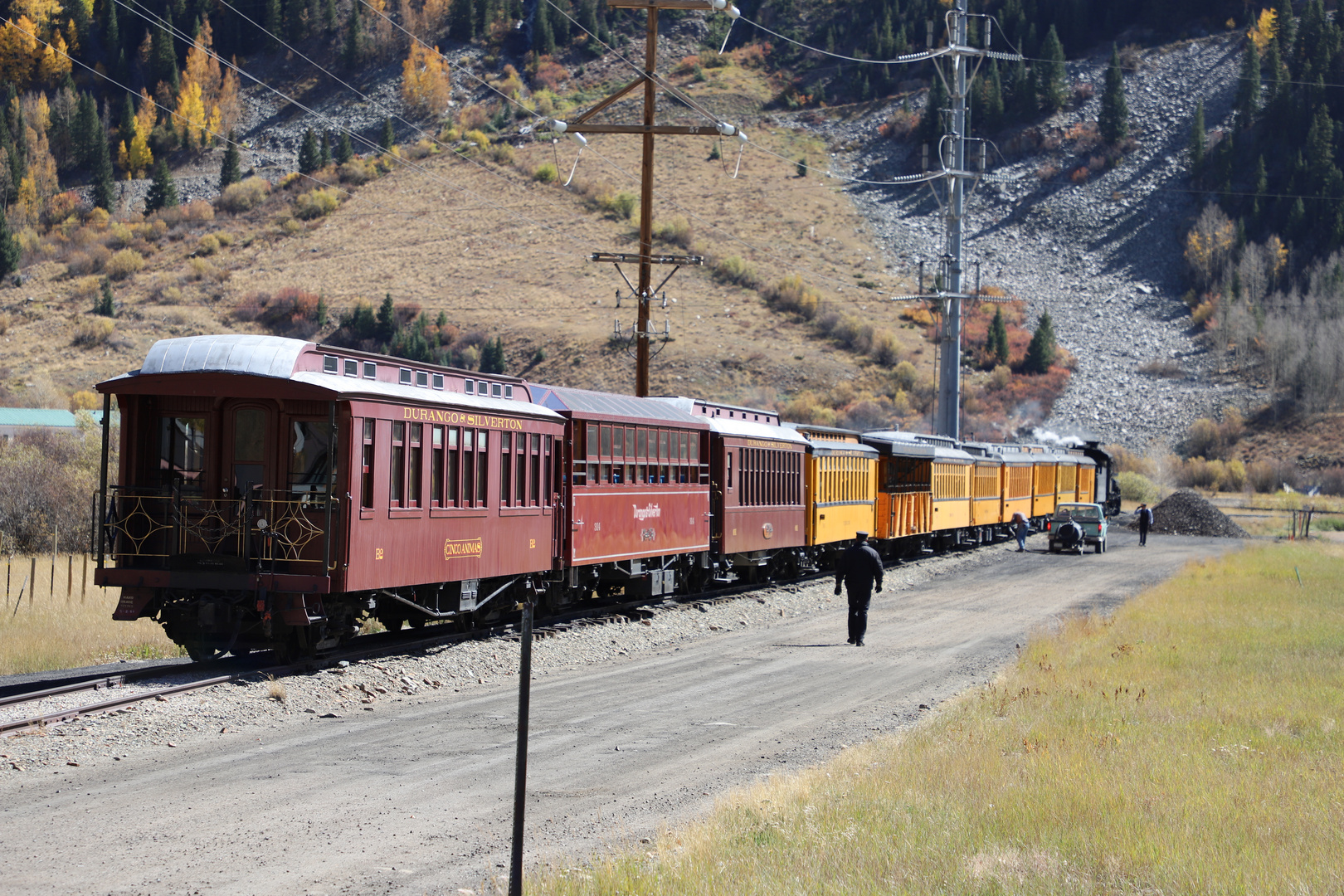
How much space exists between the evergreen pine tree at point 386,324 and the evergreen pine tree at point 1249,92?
9591 centimetres

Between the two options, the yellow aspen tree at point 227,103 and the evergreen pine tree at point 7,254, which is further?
the yellow aspen tree at point 227,103

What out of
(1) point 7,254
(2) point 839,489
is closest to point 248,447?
(2) point 839,489

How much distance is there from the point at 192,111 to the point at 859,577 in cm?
16184

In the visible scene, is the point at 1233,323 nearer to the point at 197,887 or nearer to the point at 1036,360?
the point at 1036,360

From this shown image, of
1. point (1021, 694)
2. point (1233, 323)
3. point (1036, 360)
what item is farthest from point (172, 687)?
point (1233, 323)

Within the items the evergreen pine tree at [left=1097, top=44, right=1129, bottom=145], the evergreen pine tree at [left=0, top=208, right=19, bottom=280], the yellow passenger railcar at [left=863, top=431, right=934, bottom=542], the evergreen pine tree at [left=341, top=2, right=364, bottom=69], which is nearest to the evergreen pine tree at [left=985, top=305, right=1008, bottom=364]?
the evergreen pine tree at [left=1097, top=44, right=1129, bottom=145]

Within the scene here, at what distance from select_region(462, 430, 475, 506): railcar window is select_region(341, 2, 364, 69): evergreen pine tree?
173 meters

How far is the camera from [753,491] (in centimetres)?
2791

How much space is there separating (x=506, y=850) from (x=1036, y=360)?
108 metres

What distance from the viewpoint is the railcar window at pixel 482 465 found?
57.6 ft

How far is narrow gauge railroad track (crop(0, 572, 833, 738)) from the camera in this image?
12.1m

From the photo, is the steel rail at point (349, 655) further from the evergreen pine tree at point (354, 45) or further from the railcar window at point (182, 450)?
the evergreen pine tree at point (354, 45)

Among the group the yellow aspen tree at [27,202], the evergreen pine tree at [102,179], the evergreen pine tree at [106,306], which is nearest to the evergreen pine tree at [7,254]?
the evergreen pine tree at [106,306]

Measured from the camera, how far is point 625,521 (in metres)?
22.2
